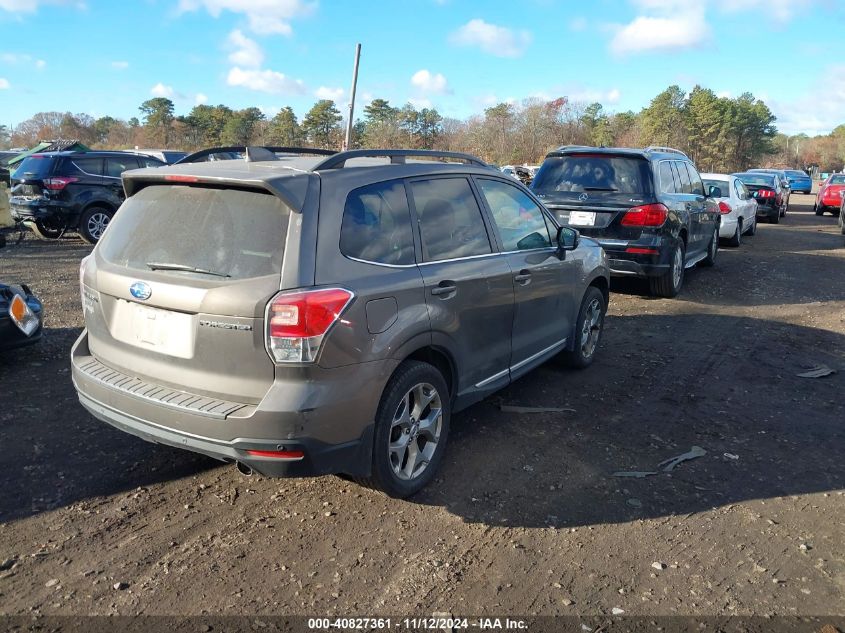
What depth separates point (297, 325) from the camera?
2977mm

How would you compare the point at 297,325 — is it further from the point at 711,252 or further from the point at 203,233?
the point at 711,252

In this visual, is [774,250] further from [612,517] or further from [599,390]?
[612,517]

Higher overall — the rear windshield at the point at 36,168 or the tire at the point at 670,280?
the rear windshield at the point at 36,168

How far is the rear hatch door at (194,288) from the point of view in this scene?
3.03m

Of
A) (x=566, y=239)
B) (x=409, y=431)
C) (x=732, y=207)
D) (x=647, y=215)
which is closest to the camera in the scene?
(x=409, y=431)

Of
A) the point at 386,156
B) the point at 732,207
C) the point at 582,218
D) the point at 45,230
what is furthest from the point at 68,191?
the point at 732,207

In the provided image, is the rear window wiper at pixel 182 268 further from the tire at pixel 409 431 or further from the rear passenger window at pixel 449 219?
the rear passenger window at pixel 449 219

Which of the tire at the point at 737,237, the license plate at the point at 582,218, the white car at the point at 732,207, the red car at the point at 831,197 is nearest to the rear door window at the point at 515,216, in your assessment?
the license plate at the point at 582,218

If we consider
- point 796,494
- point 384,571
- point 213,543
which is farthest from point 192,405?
point 796,494

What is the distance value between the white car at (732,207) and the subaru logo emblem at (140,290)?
13331 mm

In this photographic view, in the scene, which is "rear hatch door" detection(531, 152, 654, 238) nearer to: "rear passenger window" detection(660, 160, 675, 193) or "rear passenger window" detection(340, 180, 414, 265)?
"rear passenger window" detection(660, 160, 675, 193)

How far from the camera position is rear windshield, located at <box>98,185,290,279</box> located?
311cm

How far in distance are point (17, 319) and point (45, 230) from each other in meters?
9.75

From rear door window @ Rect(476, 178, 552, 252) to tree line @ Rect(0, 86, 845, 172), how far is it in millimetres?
40571
